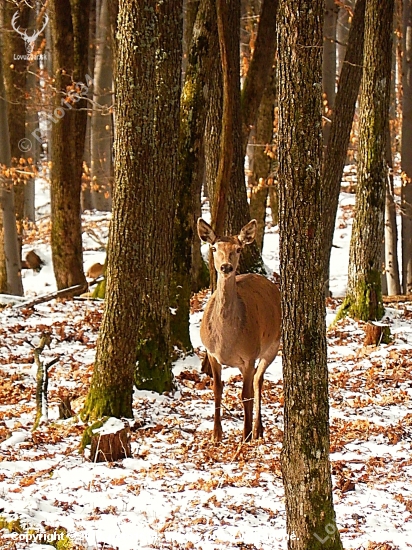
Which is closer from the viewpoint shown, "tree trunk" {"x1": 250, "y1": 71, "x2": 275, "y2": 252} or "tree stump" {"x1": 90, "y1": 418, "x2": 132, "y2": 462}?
"tree stump" {"x1": 90, "y1": 418, "x2": 132, "y2": 462}

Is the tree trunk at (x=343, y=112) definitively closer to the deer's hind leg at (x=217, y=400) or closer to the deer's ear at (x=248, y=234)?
the deer's ear at (x=248, y=234)

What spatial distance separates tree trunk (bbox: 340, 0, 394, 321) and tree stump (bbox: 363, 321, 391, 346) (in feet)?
2.53

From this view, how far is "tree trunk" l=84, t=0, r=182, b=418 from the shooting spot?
7605 millimetres

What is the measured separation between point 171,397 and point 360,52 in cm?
743

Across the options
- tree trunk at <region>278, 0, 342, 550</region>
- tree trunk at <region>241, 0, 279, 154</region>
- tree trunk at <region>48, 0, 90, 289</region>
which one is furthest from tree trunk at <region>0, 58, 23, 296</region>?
tree trunk at <region>278, 0, 342, 550</region>

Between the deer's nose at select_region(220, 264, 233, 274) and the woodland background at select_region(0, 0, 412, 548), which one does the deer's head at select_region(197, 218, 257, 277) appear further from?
the woodland background at select_region(0, 0, 412, 548)

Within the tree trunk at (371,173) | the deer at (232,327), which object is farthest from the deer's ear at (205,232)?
the tree trunk at (371,173)

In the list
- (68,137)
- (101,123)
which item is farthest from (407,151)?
(101,123)

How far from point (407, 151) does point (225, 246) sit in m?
10.5

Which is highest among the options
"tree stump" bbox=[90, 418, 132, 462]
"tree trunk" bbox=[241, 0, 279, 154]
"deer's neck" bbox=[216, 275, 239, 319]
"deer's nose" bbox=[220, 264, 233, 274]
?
"tree trunk" bbox=[241, 0, 279, 154]

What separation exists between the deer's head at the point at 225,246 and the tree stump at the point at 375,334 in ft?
13.2

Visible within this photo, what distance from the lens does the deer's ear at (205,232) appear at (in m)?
8.24

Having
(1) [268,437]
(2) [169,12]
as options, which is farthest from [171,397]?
(2) [169,12]

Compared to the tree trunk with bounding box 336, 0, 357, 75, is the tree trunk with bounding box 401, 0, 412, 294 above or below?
below
